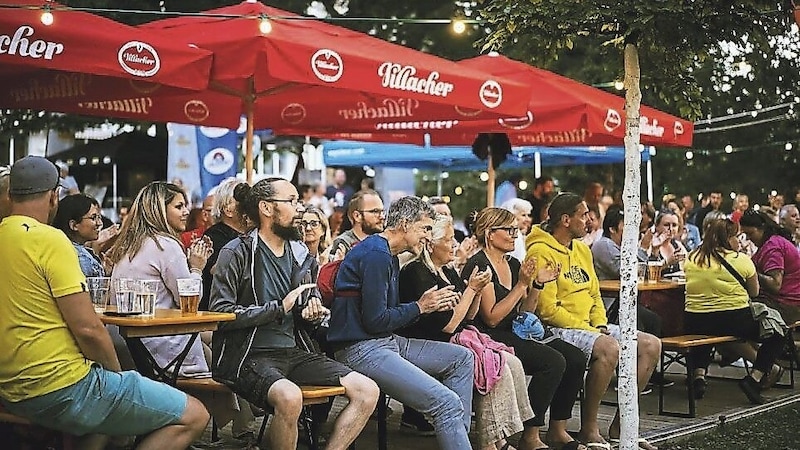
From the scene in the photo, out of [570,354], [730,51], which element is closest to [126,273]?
[570,354]

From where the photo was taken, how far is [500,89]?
9047 mm

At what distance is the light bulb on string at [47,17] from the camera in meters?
6.64

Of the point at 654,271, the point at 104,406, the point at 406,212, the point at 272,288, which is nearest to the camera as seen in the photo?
the point at 104,406

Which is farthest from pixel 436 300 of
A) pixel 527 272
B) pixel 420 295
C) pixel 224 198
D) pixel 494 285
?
pixel 224 198

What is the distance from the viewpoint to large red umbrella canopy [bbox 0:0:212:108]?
21.4 feet

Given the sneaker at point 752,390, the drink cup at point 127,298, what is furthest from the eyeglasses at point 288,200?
the sneaker at point 752,390

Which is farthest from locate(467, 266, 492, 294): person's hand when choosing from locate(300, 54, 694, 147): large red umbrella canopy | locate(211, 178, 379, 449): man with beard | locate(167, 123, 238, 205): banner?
locate(167, 123, 238, 205): banner

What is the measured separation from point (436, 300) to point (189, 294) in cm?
134

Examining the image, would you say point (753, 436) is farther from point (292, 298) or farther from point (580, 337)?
point (292, 298)

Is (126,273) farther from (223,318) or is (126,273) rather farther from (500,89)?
(500,89)

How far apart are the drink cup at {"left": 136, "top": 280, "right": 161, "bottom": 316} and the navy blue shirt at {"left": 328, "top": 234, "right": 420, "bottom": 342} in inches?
44.4

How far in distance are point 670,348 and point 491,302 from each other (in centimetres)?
220

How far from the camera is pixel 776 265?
9.98 m

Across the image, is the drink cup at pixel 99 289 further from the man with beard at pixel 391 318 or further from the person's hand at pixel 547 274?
the person's hand at pixel 547 274
